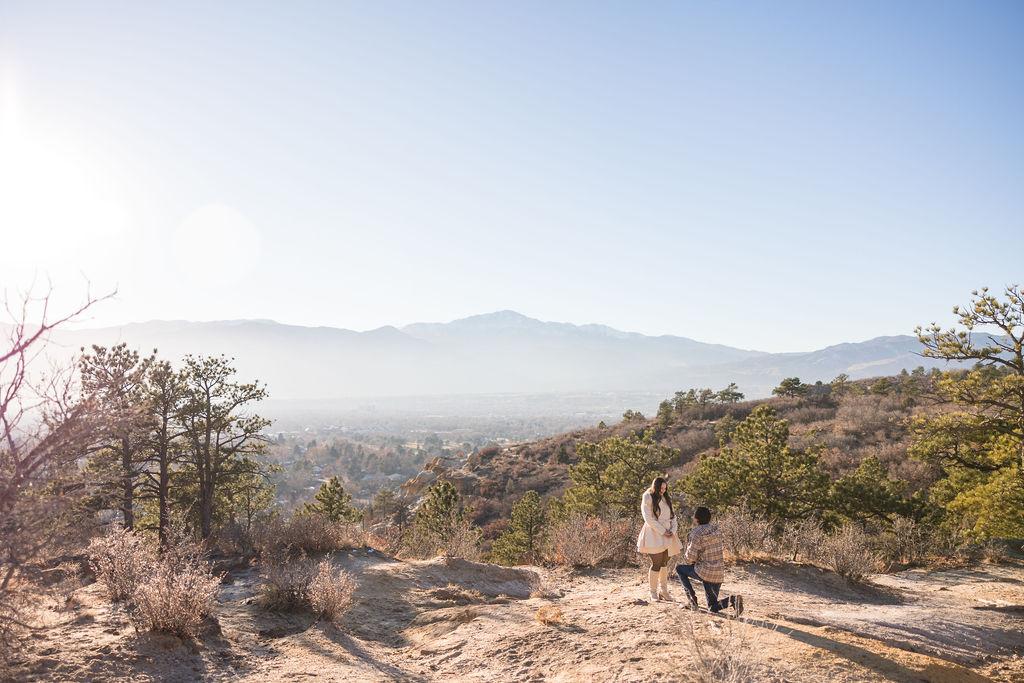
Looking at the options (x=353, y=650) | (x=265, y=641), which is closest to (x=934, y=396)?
(x=353, y=650)

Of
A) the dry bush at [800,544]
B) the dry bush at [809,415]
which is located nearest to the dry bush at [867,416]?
the dry bush at [809,415]

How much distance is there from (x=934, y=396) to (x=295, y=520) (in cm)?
1680

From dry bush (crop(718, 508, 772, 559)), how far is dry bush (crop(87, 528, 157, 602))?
11243 millimetres

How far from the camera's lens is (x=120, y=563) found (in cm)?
789

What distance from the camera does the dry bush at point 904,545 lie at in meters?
14.8

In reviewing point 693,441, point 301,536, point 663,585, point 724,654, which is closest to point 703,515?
point 663,585

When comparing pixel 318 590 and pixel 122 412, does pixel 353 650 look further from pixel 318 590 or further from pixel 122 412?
pixel 122 412

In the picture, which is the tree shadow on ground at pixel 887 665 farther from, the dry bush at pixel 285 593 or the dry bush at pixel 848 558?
the dry bush at pixel 285 593

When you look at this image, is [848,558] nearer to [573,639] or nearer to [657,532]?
[657,532]

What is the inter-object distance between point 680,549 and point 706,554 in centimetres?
92

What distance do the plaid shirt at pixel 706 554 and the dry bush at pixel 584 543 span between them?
17.7 ft

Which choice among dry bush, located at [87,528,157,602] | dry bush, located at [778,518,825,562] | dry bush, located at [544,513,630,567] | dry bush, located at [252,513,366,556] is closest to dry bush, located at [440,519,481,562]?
dry bush, located at [544,513,630,567]

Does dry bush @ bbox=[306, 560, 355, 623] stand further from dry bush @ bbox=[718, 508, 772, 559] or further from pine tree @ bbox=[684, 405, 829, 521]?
pine tree @ bbox=[684, 405, 829, 521]

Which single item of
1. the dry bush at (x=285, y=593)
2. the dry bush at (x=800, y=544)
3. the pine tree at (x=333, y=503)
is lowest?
the pine tree at (x=333, y=503)
